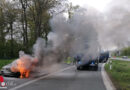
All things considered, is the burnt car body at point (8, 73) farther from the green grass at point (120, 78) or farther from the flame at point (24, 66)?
the green grass at point (120, 78)

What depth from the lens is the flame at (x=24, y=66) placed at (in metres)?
16.1

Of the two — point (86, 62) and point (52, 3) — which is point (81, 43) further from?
point (52, 3)

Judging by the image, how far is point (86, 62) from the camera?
24266mm

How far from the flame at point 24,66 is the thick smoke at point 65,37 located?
0.90m

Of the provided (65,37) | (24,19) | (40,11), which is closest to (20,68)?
(65,37)

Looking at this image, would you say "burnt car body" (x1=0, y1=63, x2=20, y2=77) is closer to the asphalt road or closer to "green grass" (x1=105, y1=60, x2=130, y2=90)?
the asphalt road

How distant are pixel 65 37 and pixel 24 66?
4568 millimetres

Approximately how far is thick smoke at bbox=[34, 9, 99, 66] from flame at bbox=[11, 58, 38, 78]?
2.96 ft

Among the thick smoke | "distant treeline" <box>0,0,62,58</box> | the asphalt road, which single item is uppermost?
"distant treeline" <box>0,0,62,58</box>

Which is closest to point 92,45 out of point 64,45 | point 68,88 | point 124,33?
point 64,45

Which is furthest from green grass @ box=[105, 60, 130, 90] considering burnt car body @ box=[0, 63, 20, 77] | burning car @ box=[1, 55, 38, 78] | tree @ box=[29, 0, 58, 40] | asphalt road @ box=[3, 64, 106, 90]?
tree @ box=[29, 0, 58, 40]

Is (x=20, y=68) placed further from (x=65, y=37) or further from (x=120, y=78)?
(x=120, y=78)

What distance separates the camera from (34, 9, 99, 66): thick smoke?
1792 centimetres

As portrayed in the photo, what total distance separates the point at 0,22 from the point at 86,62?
2398cm
